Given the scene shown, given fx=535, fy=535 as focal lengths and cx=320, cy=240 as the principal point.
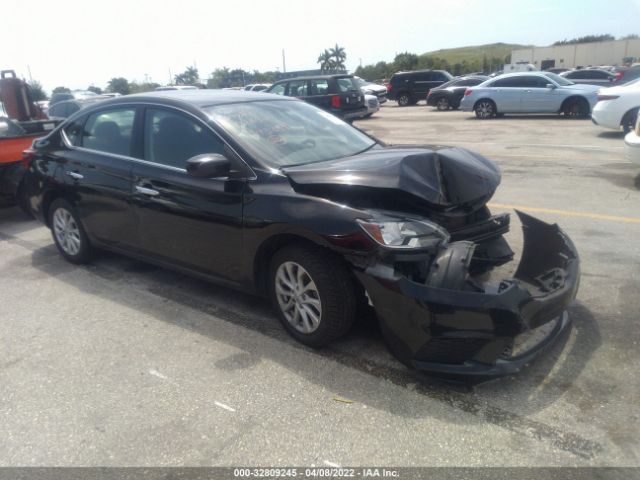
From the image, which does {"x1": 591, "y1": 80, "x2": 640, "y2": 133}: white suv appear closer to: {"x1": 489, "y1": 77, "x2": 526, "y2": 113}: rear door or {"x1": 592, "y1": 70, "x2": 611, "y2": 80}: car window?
{"x1": 489, "y1": 77, "x2": 526, "y2": 113}: rear door

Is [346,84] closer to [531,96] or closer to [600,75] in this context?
[531,96]

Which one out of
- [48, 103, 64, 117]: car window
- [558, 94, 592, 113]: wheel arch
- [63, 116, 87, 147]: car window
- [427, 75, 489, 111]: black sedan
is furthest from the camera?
[427, 75, 489, 111]: black sedan

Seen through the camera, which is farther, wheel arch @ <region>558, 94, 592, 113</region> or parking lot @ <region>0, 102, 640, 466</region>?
wheel arch @ <region>558, 94, 592, 113</region>

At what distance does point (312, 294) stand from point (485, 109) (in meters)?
16.8

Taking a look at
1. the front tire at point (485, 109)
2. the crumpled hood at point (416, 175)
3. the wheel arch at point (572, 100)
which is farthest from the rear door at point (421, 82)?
the crumpled hood at point (416, 175)

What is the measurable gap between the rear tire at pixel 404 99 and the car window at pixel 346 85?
1095 centimetres

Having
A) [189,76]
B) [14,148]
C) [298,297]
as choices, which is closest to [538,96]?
[14,148]

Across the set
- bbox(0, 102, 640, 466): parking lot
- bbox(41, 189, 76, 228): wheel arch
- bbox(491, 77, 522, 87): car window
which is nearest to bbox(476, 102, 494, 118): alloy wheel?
bbox(491, 77, 522, 87): car window

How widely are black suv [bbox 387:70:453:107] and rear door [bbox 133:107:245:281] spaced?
24936 millimetres

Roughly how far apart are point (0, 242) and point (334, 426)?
562 centimetres

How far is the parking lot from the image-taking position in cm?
264

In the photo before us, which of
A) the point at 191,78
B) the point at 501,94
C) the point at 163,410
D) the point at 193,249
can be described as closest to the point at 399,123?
the point at 501,94

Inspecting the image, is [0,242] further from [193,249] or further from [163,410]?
[163,410]

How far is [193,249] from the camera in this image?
4145 mm
